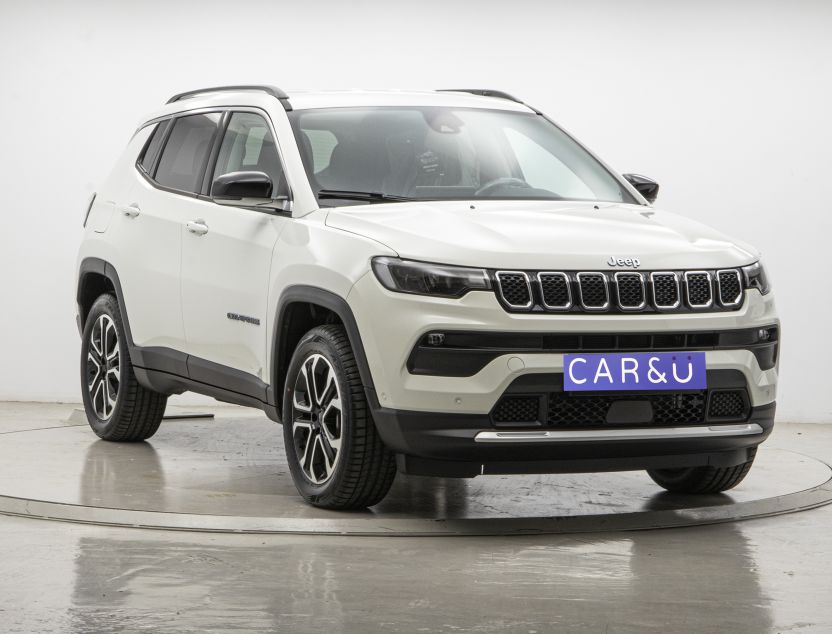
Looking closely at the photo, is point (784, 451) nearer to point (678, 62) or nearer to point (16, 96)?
point (678, 62)

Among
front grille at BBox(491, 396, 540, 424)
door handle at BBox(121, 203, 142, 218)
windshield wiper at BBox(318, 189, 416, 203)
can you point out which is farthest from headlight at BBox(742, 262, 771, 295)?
door handle at BBox(121, 203, 142, 218)

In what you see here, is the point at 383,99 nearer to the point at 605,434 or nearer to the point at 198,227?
the point at 198,227

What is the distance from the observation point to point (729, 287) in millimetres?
6105

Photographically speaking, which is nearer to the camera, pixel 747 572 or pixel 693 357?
pixel 747 572

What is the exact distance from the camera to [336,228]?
6211 millimetres

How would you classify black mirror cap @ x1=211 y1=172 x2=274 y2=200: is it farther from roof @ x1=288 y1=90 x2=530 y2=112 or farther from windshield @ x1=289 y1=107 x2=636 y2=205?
roof @ x1=288 y1=90 x2=530 y2=112

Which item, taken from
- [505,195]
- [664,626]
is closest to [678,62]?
[505,195]

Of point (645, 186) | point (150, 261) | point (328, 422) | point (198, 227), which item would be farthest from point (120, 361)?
point (645, 186)

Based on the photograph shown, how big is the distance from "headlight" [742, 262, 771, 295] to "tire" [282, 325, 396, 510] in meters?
1.73

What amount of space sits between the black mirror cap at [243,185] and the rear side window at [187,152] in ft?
3.64

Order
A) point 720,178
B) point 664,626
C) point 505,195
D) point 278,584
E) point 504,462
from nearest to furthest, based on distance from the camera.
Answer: point 664,626, point 278,584, point 504,462, point 505,195, point 720,178

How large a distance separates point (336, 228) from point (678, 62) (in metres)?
5.92

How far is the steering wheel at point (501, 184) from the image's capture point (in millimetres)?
6816

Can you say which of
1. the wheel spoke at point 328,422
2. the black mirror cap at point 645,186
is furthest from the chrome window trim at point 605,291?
the black mirror cap at point 645,186
